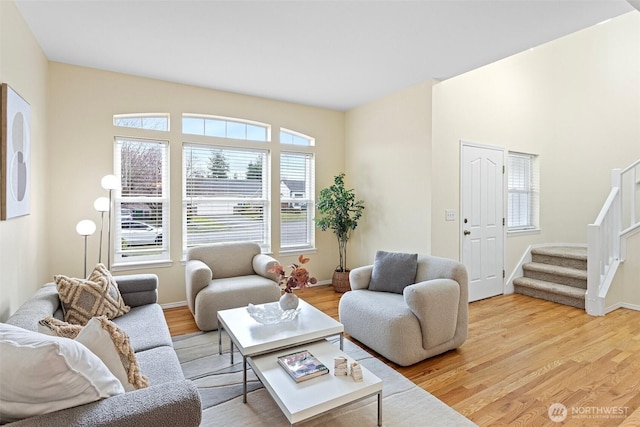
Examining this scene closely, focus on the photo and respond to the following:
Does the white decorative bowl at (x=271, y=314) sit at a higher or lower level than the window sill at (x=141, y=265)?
lower

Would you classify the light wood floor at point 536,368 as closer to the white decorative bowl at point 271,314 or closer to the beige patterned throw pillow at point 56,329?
the white decorative bowl at point 271,314

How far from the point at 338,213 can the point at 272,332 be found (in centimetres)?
262

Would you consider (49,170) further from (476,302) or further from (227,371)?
(476,302)

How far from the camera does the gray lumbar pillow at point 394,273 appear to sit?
2.96 metres

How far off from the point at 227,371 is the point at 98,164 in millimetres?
2683

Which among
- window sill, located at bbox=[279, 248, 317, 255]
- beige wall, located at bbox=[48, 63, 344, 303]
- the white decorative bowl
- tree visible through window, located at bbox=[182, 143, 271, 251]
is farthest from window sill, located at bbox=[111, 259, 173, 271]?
the white decorative bowl

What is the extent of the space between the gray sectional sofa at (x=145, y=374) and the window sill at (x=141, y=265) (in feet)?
3.50

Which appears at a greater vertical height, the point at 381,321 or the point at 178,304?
the point at 381,321

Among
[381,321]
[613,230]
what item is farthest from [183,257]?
[613,230]

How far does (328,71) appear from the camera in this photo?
3.44 metres

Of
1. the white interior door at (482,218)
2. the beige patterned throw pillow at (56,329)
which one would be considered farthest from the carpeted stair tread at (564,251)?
the beige patterned throw pillow at (56,329)

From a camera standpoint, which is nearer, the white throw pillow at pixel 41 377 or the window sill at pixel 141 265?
the white throw pillow at pixel 41 377

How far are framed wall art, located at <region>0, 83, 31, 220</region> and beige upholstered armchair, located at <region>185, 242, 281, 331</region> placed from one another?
1.45 m

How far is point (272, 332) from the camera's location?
2.11 metres
